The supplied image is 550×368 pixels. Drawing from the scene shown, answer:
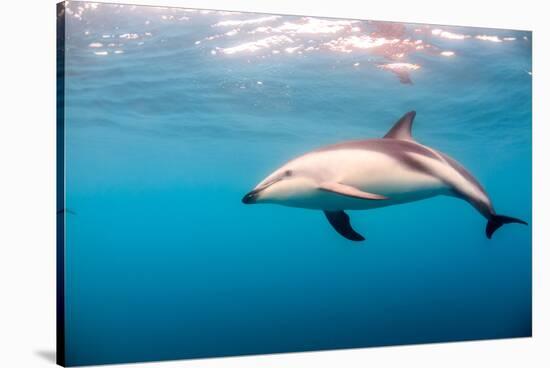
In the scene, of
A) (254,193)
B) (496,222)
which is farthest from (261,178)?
(496,222)

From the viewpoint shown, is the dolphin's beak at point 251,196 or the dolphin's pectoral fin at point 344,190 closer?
the dolphin's pectoral fin at point 344,190

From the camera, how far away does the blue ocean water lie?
336 inches

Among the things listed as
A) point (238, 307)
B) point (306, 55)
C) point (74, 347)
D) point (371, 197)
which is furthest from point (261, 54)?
point (74, 347)

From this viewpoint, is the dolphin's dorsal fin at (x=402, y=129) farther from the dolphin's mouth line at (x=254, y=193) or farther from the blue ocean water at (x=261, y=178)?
the dolphin's mouth line at (x=254, y=193)

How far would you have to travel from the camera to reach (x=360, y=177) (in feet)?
29.9

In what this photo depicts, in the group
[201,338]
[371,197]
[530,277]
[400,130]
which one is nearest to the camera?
[371,197]

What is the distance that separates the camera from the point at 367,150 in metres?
9.22

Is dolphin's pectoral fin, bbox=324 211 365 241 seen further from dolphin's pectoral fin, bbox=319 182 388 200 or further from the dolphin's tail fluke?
the dolphin's tail fluke

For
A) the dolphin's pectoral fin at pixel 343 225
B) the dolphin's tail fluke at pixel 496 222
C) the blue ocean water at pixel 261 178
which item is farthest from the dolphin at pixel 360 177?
the dolphin's tail fluke at pixel 496 222

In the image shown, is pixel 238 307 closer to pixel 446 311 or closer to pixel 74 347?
pixel 74 347

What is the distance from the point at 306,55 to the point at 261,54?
1.88 feet

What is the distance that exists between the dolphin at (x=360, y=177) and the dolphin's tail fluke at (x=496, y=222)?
703 millimetres

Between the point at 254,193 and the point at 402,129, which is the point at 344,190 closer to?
the point at 254,193

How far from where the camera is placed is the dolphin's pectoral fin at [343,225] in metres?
9.49
